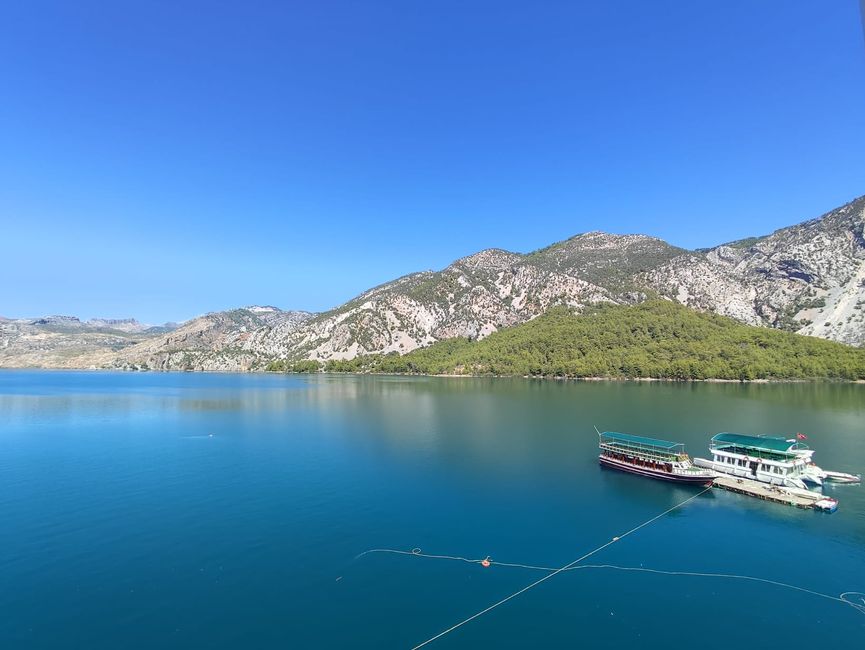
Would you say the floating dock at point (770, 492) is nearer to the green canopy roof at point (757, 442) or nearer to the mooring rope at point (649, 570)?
the green canopy roof at point (757, 442)

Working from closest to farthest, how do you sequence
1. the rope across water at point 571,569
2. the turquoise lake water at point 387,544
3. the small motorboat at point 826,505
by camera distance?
the turquoise lake water at point 387,544 → the rope across water at point 571,569 → the small motorboat at point 826,505

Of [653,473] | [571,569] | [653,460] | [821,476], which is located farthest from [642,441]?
[571,569]

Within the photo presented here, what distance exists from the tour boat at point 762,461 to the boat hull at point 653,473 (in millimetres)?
5000

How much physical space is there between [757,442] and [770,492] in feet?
22.3

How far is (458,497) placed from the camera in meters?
42.2

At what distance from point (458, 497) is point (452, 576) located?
46.8 ft

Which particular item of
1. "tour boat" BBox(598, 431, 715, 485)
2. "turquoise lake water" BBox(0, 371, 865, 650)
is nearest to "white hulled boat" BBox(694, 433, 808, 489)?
"tour boat" BBox(598, 431, 715, 485)

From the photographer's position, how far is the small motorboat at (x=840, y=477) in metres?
46.9

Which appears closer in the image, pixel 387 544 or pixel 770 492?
pixel 387 544

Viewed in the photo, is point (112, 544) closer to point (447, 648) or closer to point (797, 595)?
point (447, 648)

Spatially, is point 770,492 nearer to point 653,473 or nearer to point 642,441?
point 653,473

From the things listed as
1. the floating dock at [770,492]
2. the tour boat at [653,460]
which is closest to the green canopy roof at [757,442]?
the floating dock at [770,492]

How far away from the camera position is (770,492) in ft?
144

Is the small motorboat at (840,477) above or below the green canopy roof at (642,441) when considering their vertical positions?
below
